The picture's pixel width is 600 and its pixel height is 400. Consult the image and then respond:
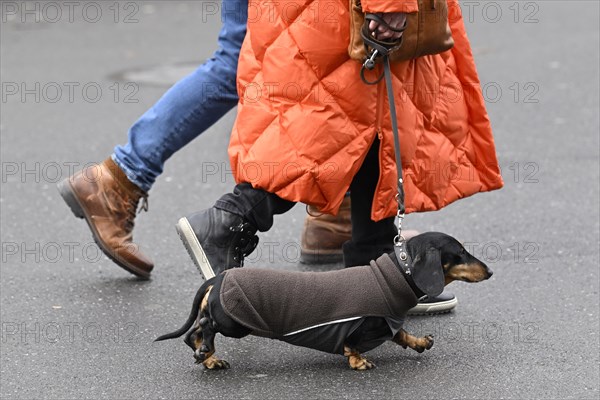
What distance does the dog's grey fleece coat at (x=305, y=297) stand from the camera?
10.5 ft

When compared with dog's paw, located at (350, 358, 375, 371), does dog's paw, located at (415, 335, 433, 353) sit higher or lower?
higher

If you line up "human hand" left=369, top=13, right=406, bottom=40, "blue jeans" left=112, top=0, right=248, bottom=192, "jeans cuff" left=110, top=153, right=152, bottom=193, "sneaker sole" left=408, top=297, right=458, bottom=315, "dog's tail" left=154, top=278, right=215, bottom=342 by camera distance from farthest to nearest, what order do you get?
"jeans cuff" left=110, top=153, right=152, bottom=193 → "blue jeans" left=112, top=0, right=248, bottom=192 → "sneaker sole" left=408, top=297, right=458, bottom=315 → "dog's tail" left=154, top=278, right=215, bottom=342 → "human hand" left=369, top=13, right=406, bottom=40

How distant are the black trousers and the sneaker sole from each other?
9.3 inches

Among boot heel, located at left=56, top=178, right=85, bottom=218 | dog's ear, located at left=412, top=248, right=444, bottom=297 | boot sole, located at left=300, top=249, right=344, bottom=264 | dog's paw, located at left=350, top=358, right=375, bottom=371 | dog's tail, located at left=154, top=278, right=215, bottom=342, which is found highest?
boot heel, located at left=56, top=178, right=85, bottom=218

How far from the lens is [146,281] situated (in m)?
4.20

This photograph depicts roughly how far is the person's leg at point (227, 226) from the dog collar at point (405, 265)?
460 mm

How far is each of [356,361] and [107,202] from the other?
1.25 meters

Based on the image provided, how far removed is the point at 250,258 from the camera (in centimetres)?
445

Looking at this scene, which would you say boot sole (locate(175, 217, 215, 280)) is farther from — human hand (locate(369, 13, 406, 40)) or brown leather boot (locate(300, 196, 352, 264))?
human hand (locate(369, 13, 406, 40))

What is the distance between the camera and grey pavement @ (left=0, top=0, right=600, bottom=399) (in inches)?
132

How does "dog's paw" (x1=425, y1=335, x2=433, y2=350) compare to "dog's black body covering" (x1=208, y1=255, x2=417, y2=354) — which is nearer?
"dog's black body covering" (x1=208, y1=255, x2=417, y2=354)

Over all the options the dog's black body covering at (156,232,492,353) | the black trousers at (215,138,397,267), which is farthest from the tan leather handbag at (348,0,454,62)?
the dog's black body covering at (156,232,492,353)

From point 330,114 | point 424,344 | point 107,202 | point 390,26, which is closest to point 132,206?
point 107,202

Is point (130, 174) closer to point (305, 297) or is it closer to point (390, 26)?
point (305, 297)
